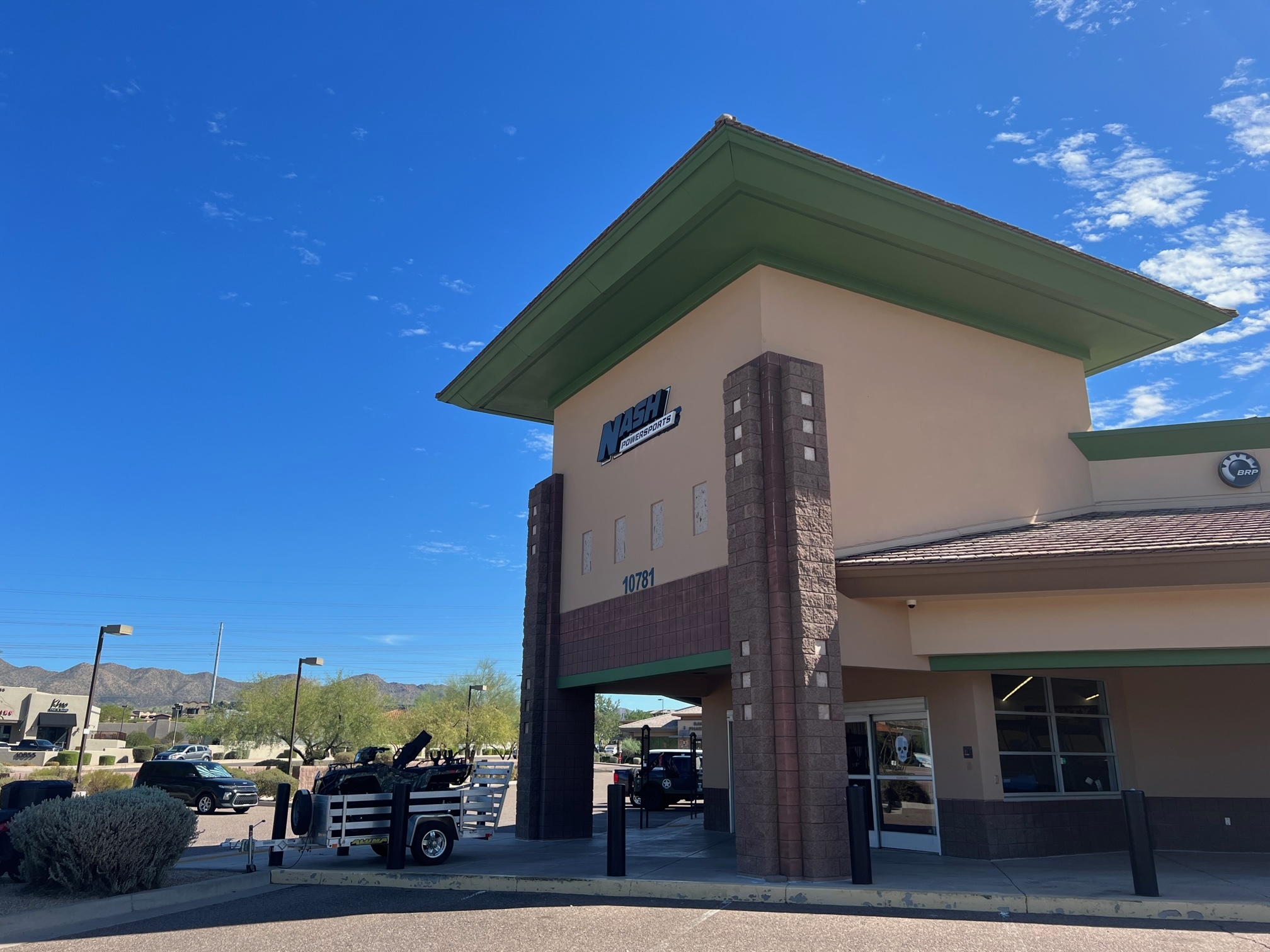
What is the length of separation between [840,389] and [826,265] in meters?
2.29

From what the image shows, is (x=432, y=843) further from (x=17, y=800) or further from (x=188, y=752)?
(x=188, y=752)

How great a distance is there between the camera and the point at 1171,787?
16.0 meters

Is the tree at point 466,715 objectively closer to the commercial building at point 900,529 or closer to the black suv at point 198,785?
the black suv at point 198,785

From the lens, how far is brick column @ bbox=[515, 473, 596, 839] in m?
19.6

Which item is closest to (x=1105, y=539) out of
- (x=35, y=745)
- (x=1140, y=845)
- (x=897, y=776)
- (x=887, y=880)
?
(x=1140, y=845)

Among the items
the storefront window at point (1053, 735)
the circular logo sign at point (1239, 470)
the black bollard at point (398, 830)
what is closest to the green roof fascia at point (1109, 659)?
the storefront window at point (1053, 735)

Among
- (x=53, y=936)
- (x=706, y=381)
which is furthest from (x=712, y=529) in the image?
(x=53, y=936)

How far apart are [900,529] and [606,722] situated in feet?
270

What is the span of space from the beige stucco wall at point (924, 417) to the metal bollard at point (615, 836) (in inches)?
209

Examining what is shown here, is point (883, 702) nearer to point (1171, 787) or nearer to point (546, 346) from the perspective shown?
point (1171, 787)

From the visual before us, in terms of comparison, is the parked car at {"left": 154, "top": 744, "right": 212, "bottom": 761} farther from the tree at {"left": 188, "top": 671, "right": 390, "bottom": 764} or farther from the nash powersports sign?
the nash powersports sign

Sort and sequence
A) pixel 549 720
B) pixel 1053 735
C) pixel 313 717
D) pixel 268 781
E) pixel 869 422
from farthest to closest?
pixel 313 717 < pixel 268 781 < pixel 549 720 < pixel 1053 735 < pixel 869 422

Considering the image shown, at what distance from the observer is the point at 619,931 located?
9.55 m

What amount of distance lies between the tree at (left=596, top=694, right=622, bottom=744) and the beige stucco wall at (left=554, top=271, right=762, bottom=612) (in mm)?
72972
